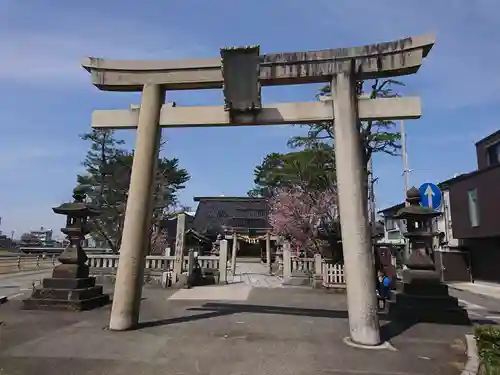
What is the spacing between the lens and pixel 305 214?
87.7ft

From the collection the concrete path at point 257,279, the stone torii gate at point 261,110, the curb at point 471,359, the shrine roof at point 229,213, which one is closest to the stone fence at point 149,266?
the concrete path at point 257,279

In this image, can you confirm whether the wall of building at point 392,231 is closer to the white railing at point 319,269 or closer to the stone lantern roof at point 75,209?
the white railing at point 319,269

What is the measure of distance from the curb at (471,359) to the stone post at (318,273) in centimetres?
998

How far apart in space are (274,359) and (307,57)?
5860mm

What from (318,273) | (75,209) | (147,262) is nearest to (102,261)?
(147,262)

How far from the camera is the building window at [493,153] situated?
75.8 feet

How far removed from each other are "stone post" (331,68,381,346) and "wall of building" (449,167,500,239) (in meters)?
15.7

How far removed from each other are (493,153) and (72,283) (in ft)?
82.3

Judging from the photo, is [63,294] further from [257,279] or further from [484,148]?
[484,148]

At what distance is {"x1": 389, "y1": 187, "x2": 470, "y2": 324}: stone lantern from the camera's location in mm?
8688

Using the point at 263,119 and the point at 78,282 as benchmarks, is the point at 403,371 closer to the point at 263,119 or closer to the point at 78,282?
the point at 263,119

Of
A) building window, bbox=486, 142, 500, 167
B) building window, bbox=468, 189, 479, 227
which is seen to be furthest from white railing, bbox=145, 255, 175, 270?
building window, bbox=486, 142, 500, 167

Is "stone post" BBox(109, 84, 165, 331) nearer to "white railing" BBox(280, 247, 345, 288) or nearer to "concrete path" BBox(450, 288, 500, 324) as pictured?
"concrete path" BBox(450, 288, 500, 324)

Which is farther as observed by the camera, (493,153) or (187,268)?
(493,153)
